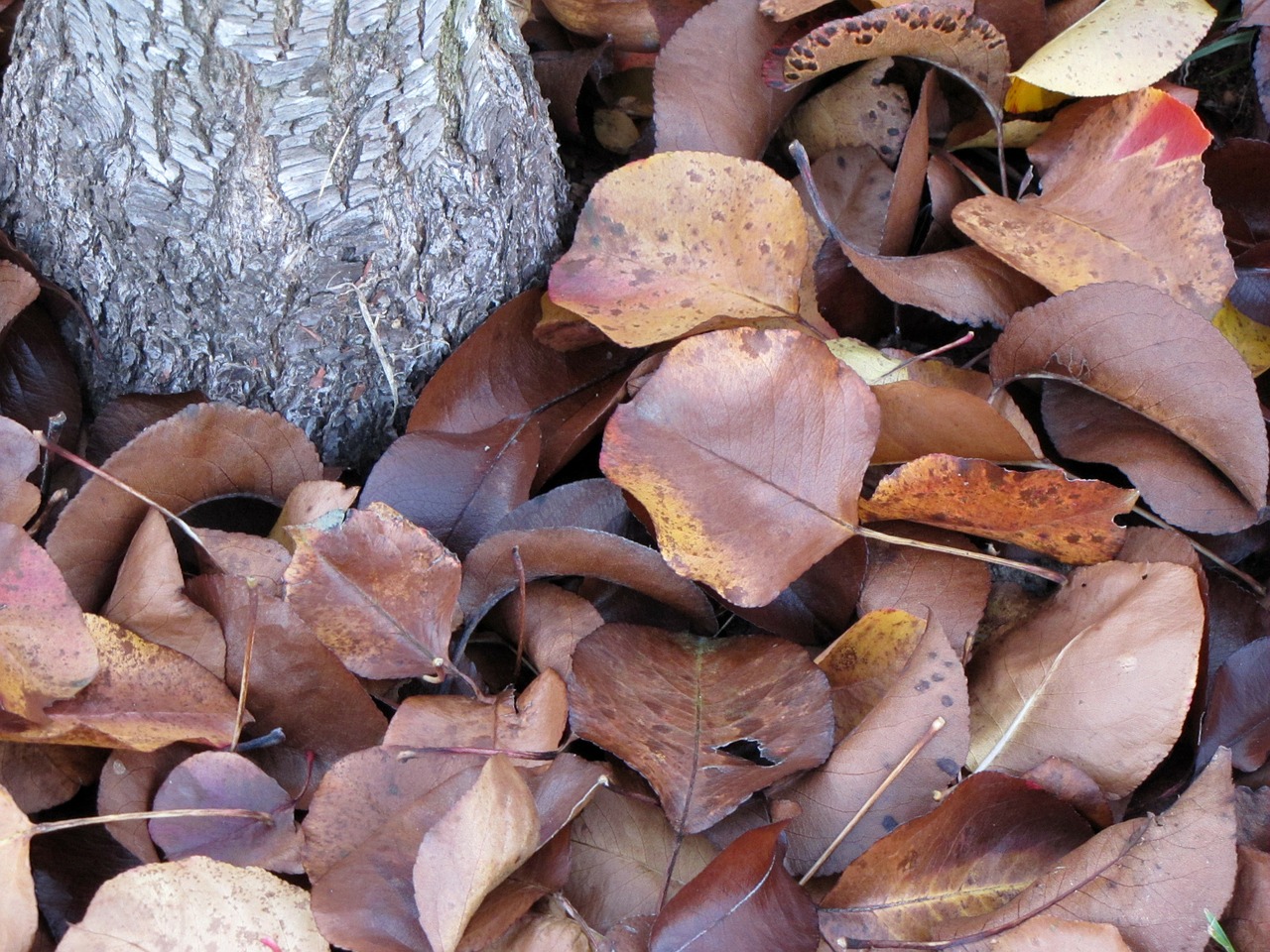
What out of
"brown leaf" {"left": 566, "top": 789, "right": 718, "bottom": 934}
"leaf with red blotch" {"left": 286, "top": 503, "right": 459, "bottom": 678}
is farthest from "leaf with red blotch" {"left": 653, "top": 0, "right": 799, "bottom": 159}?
"brown leaf" {"left": 566, "top": 789, "right": 718, "bottom": 934}

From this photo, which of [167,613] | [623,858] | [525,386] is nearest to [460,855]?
[623,858]

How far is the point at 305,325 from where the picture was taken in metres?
0.83

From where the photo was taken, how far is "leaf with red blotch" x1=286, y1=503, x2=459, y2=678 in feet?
2.23

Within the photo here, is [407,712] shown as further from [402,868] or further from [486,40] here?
[486,40]

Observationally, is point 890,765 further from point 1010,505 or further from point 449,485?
point 449,485

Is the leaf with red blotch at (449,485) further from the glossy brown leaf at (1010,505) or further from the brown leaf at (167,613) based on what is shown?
the glossy brown leaf at (1010,505)

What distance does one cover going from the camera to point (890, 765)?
69cm

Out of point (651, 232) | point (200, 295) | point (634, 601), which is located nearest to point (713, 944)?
point (634, 601)

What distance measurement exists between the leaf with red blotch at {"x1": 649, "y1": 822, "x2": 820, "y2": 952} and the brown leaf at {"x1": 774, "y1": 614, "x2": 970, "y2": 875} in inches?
3.0

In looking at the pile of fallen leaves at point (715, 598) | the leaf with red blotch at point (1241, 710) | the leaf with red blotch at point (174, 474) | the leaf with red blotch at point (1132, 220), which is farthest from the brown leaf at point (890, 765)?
the leaf with red blotch at point (174, 474)

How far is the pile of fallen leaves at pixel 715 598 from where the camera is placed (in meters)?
0.64

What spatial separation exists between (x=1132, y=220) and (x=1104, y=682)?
34 cm

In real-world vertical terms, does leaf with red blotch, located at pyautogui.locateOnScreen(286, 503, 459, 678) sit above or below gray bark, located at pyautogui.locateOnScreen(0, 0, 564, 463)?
below

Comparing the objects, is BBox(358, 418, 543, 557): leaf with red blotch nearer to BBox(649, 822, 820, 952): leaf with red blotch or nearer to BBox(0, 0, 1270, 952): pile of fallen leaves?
BBox(0, 0, 1270, 952): pile of fallen leaves
